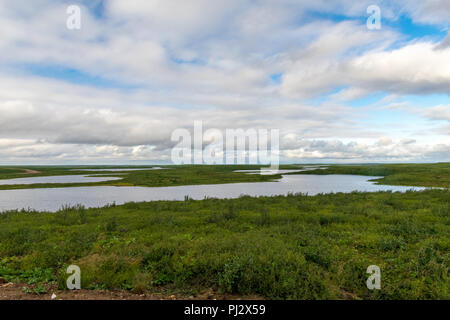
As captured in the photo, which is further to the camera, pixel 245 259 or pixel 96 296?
pixel 245 259

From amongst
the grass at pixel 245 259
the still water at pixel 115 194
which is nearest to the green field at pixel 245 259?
the grass at pixel 245 259

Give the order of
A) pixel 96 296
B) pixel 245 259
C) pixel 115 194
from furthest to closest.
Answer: pixel 115 194 < pixel 245 259 < pixel 96 296

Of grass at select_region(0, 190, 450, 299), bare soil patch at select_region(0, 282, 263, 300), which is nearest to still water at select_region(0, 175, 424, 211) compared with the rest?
grass at select_region(0, 190, 450, 299)

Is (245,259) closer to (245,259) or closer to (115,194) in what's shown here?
(245,259)

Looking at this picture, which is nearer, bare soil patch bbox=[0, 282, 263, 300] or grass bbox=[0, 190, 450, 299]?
bare soil patch bbox=[0, 282, 263, 300]

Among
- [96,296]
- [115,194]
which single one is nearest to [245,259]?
[96,296]

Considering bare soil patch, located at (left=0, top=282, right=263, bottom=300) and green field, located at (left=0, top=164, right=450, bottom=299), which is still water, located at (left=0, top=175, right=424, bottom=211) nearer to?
green field, located at (left=0, top=164, right=450, bottom=299)

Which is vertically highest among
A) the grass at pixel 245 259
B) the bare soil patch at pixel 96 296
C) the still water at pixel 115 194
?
the grass at pixel 245 259

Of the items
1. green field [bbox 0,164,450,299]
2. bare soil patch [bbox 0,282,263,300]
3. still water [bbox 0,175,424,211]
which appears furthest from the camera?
still water [bbox 0,175,424,211]

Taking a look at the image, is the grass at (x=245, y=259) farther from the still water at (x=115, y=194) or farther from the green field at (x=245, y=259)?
the still water at (x=115, y=194)

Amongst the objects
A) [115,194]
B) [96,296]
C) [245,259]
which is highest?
[245,259]
